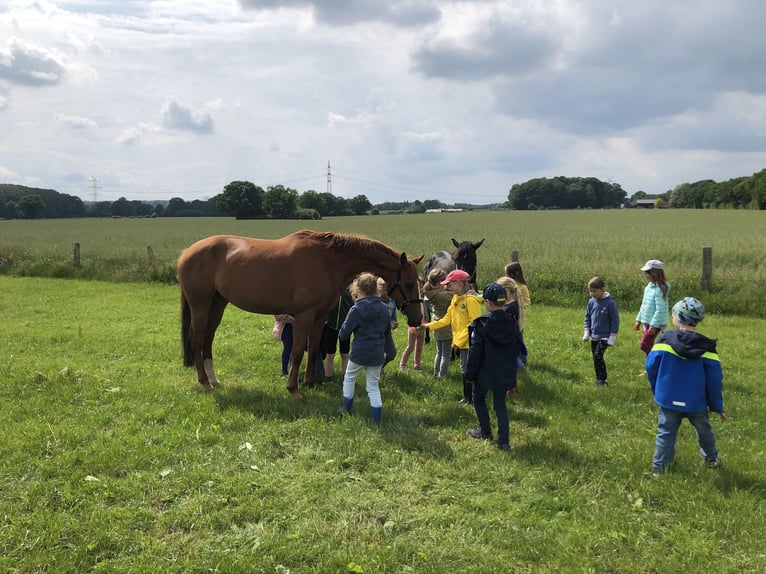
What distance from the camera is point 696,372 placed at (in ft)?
12.6

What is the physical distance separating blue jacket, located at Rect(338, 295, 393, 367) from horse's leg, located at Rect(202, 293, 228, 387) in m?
2.44

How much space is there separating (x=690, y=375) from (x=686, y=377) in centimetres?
3

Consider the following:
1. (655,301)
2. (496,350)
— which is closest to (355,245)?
(496,350)

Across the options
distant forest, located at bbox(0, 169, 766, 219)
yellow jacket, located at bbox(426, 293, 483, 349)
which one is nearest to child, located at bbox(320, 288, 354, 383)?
yellow jacket, located at bbox(426, 293, 483, 349)

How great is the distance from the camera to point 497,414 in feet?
15.2

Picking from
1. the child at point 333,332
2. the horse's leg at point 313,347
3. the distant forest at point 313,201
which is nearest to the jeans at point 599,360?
the child at point 333,332

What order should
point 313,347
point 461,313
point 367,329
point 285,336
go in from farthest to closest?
point 285,336 < point 313,347 < point 461,313 < point 367,329

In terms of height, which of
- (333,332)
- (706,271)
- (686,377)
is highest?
(706,271)

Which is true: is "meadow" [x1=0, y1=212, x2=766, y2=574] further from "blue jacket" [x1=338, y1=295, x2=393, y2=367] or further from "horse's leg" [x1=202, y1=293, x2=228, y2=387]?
"blue jacket" [x1=338, y1=295, x2=393, y2=367]

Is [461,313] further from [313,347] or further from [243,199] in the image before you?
[243,199]

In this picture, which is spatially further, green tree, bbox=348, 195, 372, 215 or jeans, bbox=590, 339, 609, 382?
green tree, bbox=348, 195, 372, 215

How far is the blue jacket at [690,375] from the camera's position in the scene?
12.4 ft

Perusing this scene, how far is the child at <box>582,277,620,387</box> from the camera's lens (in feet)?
20.6

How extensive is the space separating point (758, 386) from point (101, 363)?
31.2 feet
